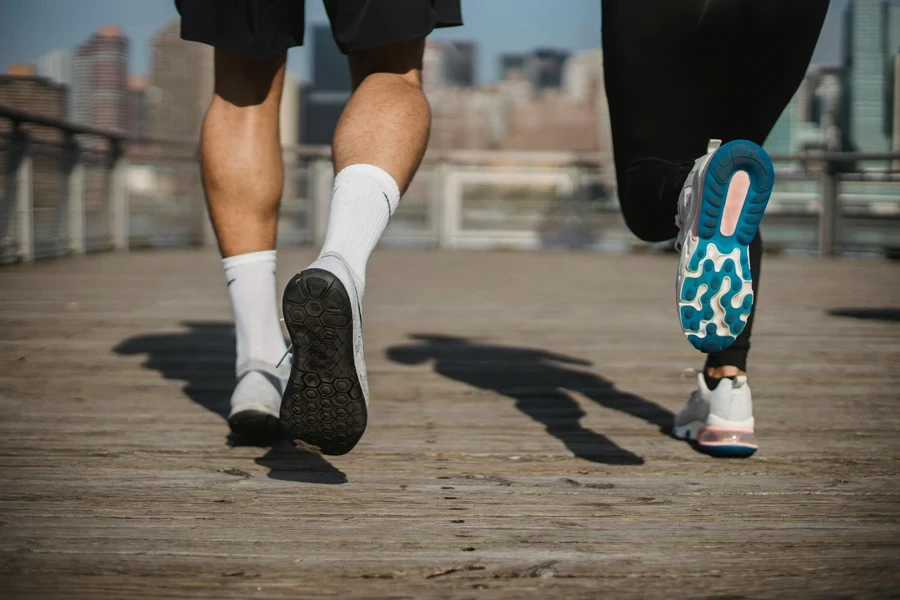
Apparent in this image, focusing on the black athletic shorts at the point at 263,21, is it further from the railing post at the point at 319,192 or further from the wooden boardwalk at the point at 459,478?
the railing post at the point at 319,192

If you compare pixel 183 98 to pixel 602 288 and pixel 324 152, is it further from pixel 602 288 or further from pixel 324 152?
pixel 602 288

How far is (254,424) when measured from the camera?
1.67m

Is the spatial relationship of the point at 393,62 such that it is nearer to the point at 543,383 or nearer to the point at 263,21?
the point at 263,21

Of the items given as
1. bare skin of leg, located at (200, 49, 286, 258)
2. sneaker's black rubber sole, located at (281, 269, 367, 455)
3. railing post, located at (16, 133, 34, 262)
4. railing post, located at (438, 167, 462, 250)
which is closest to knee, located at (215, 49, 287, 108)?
bare skin of leg, located at (200, 49, 286, 258)

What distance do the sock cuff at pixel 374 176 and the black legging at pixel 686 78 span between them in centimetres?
39

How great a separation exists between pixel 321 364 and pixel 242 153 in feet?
2.14

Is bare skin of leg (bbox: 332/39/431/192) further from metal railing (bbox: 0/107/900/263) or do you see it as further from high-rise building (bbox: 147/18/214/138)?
high-rise building (bbox: 147/18/214/138)

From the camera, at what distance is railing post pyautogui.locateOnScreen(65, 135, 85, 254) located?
770 centimetres

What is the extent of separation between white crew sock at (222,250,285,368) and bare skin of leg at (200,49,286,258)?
24 millimetres

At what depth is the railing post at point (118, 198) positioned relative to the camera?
8.96 meters

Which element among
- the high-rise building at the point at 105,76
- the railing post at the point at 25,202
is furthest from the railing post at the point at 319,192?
the high-rise building at the point at 105,76

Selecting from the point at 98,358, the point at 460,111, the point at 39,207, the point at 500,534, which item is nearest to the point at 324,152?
the point at 39,207

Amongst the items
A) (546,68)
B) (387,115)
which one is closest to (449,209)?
(387,115)

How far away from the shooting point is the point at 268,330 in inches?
70.6
